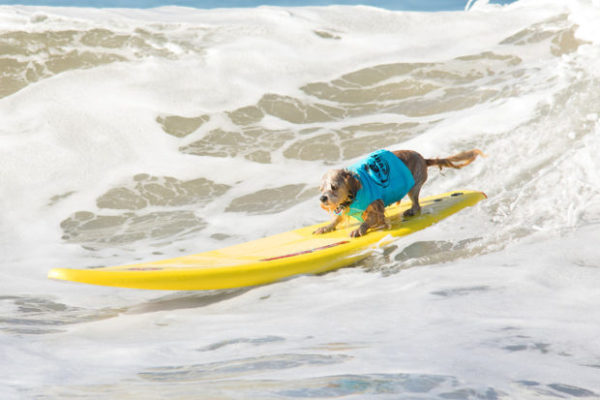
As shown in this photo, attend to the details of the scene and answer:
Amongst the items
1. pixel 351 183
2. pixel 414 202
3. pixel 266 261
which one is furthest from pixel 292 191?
pixel 266 261

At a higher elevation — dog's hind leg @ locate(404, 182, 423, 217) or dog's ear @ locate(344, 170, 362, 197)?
dog's ear @ locate(344, 170, 362, 197)

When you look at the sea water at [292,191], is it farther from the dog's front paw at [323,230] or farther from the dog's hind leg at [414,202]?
the dog's front paw at [323,230]

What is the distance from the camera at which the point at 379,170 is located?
5215mm

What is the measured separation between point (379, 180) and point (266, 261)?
1.23 meters

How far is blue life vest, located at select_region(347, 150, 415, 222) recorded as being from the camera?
5125 millimetres

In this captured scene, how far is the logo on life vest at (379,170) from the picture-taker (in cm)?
518

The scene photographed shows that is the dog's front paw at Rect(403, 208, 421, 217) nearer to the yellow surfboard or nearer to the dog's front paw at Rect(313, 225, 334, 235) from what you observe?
the yellow surfboard

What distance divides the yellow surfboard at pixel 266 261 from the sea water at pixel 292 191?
0.43ft

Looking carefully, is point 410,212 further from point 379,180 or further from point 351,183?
point 351,183

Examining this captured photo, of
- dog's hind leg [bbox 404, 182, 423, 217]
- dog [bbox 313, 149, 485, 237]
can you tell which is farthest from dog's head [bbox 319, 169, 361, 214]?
dog's hind leg [bbox 404, 182, 423, 217]

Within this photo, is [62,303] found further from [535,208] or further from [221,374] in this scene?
[535,208]

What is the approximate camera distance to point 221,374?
2510 mm

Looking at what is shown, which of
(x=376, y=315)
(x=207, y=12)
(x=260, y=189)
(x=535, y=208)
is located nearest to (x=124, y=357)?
(x=376, y=315)

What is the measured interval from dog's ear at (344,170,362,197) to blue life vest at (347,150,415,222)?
1.6 inches
